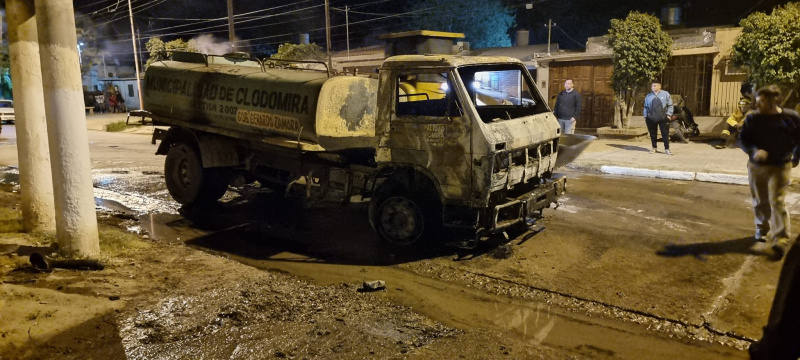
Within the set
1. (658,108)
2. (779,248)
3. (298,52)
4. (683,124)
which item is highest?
(298,52)

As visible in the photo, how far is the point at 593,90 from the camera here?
62.6 feet

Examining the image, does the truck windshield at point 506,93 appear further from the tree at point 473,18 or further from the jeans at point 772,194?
the tree at point 473,18

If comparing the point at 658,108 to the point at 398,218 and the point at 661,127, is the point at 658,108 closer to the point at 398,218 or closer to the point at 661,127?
the point at 661,127

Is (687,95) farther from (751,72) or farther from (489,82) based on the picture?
(489,82)

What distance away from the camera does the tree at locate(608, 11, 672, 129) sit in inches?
597

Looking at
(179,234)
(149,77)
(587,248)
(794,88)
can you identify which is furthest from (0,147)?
(794,88)

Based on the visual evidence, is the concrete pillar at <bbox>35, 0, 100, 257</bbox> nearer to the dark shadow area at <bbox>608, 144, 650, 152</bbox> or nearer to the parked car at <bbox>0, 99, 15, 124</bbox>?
the dark shadow area at <bbox>608, 144, 650, 152</bbox>

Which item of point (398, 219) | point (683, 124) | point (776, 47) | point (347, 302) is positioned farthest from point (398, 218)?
point (683, 124)

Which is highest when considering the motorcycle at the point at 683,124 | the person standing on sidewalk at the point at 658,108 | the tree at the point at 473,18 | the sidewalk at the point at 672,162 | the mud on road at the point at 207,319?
the tree at the point at 473,18

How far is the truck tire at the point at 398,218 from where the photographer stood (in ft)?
20.8

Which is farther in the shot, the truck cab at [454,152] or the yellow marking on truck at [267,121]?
the yellow marking on truck at [267,121]

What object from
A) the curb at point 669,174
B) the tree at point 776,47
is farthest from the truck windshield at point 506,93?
the tree at point 776,47

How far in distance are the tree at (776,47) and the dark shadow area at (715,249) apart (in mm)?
7709

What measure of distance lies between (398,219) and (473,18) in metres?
34.8
